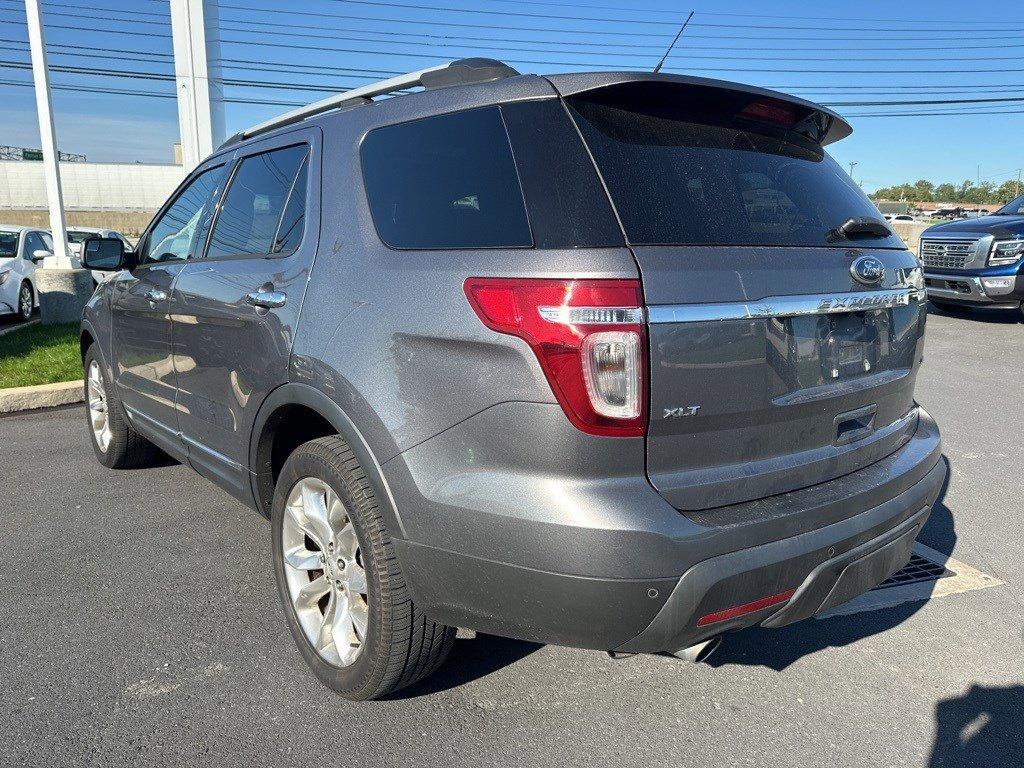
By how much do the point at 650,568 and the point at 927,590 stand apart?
6.89 ft

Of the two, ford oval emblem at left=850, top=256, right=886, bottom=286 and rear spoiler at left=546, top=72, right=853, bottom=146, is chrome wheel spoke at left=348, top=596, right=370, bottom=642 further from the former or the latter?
ford oval emblem at left=850, top=256, right=886, bottom=286

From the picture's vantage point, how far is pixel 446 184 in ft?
7.73

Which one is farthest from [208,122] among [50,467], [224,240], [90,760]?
[90,760]

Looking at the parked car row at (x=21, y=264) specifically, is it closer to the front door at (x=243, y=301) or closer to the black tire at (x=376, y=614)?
the front door at (x=243, y=301)

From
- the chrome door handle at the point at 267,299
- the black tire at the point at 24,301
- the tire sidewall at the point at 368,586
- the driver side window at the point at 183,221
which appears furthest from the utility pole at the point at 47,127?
the tire sidewall at the point at 368,586

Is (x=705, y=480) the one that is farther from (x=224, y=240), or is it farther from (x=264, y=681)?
(x=224, y=240)

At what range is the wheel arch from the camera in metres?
2.25

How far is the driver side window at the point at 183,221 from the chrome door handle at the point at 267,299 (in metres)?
0.96

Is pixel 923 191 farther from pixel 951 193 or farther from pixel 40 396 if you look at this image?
pixel 40 396

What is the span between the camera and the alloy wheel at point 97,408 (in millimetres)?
4871

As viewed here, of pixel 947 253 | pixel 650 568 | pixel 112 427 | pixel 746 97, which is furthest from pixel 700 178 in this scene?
pixel 947 253

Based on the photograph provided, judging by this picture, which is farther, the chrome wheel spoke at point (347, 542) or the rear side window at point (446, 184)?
the chrome wheel spoke at point (347, 542)

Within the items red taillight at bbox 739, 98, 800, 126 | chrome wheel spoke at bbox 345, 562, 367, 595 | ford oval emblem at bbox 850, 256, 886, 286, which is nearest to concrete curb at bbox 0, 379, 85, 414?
chrome wheel spoke at bbox 345, 562, 367, 595

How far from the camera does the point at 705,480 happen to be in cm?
203
